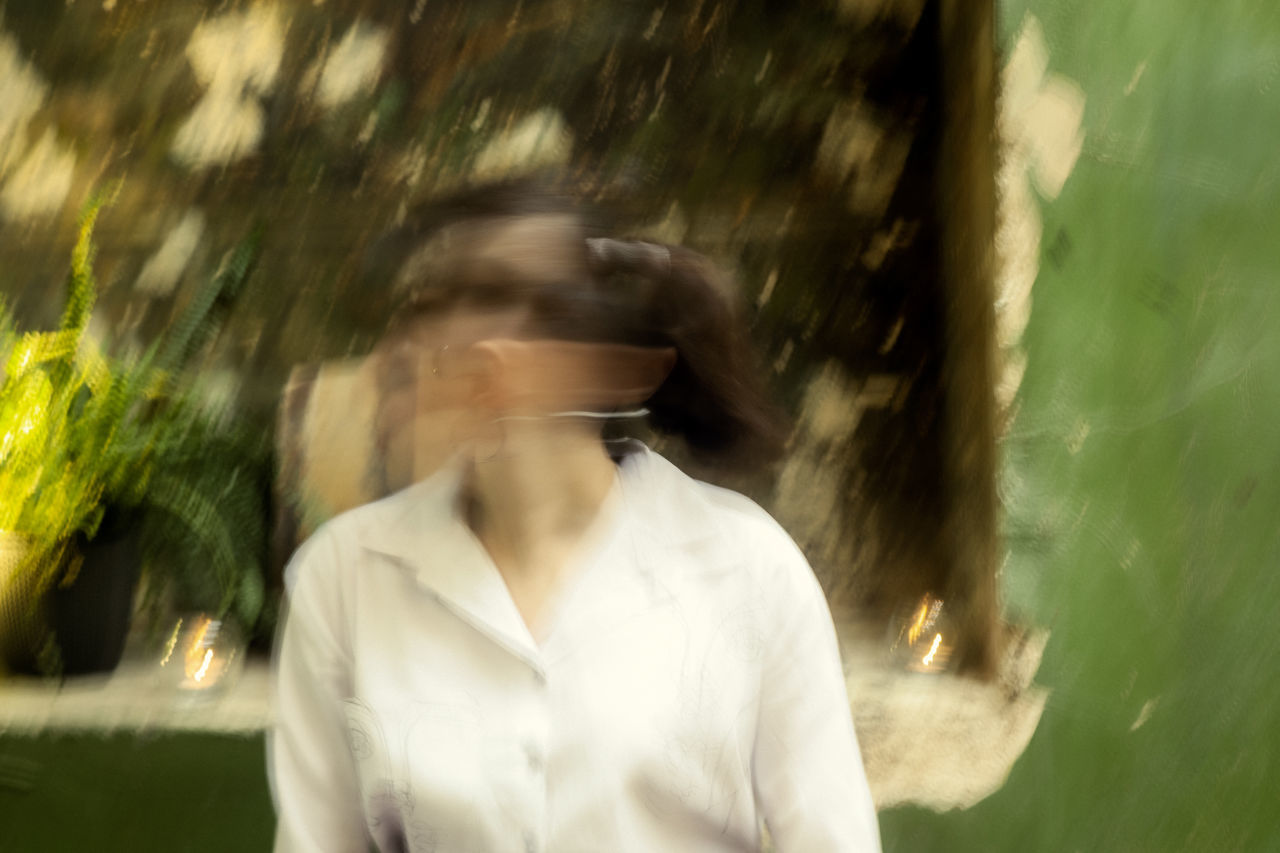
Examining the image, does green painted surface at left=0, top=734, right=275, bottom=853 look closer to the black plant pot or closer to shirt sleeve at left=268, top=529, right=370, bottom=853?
the black plant pot

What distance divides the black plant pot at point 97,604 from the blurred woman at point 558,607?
1.27ft

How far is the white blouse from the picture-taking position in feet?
1.57

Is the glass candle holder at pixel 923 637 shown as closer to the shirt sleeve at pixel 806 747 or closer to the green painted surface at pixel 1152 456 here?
the green painted surface at pixel 1152 456

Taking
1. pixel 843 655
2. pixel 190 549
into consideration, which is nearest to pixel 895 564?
pixel 843 655

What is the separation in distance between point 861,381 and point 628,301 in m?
0.49

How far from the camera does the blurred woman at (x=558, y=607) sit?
0.47 metres

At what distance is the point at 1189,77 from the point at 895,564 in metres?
0.51

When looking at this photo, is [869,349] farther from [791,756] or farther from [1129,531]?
[791,756]

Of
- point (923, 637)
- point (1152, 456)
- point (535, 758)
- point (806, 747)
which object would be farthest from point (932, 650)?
point (535, 758)

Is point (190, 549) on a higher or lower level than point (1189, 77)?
lower

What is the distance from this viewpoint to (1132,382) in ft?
2.49

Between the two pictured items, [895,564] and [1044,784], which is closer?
[1044,784]

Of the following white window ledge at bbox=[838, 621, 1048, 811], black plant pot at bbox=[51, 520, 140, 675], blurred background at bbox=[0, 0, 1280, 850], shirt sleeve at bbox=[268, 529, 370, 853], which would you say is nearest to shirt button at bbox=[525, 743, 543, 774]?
shirt sleeve at bbox=[268, 529, 370, 853]

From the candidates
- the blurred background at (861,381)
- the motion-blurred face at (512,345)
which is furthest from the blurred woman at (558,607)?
the blurred background at (861,381)
